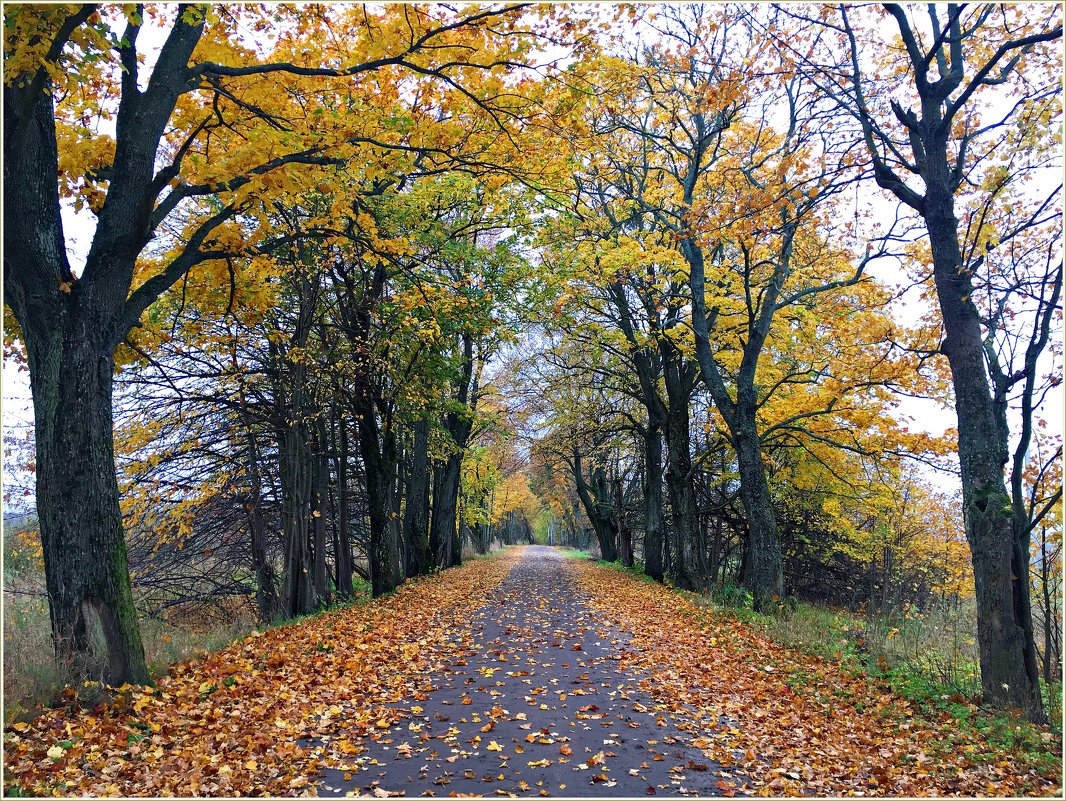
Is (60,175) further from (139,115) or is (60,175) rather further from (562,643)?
(562,643)

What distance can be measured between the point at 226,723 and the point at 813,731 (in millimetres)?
5126

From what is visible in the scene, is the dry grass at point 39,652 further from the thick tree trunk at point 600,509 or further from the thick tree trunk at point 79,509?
the thick tree trunk at point 600,509

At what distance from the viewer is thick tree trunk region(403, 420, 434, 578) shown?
1909 cm

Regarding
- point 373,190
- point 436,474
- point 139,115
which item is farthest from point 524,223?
point 436,474

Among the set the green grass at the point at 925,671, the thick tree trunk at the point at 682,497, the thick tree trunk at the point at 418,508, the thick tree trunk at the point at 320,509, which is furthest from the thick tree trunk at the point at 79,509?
the thick tree trunk at the point at 682,497

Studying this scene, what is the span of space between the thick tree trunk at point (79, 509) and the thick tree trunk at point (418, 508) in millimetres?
12191

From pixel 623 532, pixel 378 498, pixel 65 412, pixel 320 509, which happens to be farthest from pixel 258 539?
pixel 623 532

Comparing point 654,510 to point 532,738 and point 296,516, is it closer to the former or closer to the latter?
point 296,516

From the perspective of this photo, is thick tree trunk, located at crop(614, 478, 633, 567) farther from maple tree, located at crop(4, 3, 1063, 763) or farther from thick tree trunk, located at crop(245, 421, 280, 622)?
thick tree trunk, located at crop(245, 421, 280, 622)

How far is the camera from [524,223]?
14383 mm

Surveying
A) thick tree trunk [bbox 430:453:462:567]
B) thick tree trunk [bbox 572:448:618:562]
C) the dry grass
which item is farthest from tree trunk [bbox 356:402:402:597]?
thick tree trunk [bbox 572:448:618:562]

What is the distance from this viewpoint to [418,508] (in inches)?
787

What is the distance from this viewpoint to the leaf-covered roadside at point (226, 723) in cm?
451

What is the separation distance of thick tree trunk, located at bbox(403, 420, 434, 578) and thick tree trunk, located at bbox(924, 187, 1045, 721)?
535 inches
